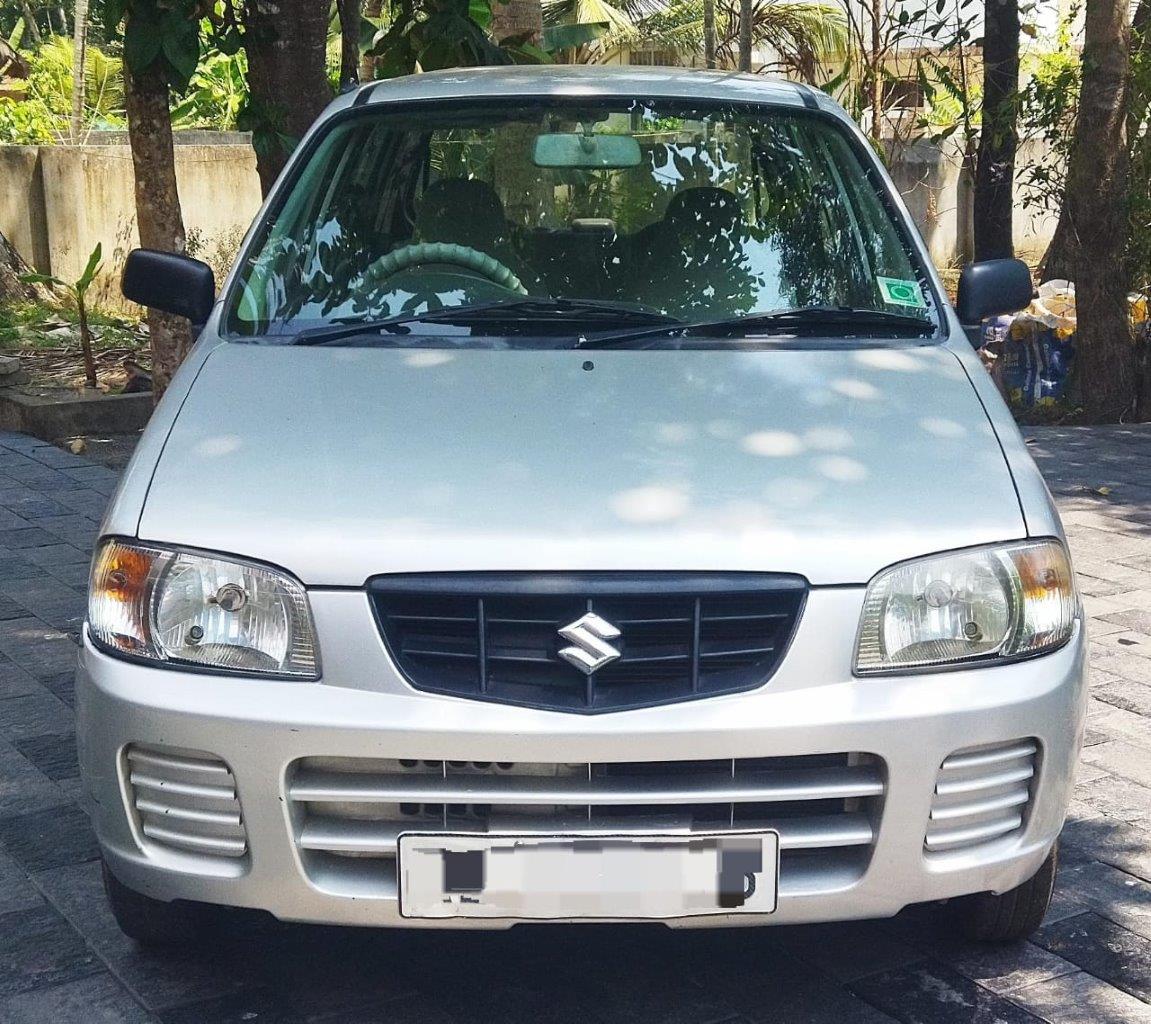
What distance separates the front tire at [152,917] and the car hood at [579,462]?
73cm

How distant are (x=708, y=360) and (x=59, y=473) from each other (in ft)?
17.6

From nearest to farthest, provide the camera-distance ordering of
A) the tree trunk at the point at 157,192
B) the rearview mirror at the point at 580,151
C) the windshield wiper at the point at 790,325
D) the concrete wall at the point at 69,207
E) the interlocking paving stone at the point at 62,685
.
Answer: the windshield wiper at the point at 790,325, the rearview mirror at the point at 580,151, the interlocking paving stone at the point at 62,685, the tree trunk at the point at 157,192, the concrete wall at the point at 69,207

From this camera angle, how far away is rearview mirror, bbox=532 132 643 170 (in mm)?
3951

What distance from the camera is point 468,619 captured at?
2.55 meters

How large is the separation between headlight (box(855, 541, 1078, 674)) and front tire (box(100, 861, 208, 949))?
4.50ft

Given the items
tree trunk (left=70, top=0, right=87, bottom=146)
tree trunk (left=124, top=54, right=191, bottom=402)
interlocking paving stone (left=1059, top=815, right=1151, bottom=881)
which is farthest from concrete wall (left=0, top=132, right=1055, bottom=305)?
interlocking paving stone (left=1059, top=815, right=1151, bottom=881)

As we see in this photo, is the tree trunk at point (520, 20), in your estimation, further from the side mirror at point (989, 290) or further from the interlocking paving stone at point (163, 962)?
the interlocking paving stone at point (163, 962)

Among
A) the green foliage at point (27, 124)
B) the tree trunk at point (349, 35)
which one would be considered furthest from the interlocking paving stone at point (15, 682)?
the green foliage at point (27, 124)

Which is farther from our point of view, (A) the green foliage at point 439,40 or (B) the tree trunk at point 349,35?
(B) the tree trunk at point 349,35

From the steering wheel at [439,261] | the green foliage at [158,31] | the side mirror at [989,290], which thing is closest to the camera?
the steering wheel at [439,261]

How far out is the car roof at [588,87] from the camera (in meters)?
4.03

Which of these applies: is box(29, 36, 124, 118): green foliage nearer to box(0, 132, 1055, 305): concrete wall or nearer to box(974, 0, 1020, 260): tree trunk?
box(0, 132, 1055, 305): concrete wall

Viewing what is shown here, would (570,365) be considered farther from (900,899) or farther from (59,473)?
(59,473)

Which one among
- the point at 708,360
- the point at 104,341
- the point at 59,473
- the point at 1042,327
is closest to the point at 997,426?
the point at 708,360
